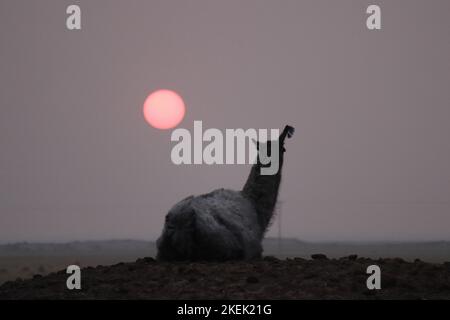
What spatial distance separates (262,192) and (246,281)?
6.30 m

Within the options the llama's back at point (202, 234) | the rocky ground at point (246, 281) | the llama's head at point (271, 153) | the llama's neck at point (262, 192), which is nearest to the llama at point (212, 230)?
the llama's back at point (202, 234)

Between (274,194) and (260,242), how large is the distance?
1768mm

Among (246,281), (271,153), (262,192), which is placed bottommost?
(246,281)

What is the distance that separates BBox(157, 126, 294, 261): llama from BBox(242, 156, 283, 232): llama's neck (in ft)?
1.39

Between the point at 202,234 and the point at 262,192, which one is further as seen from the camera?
the point at 262,192

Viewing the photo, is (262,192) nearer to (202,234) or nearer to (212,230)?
(212,230)

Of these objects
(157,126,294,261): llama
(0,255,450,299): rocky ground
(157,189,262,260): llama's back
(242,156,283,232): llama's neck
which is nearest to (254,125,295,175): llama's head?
(242,156,283,232): llama's neck

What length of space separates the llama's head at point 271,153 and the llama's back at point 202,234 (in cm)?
280

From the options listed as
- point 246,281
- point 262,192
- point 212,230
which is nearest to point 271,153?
point 262,192

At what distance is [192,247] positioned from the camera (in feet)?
40.7

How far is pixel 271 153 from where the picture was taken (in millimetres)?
16266

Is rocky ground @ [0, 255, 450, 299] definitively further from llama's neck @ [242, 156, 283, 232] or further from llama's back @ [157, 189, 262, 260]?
llama's neck @ [242, 156, 283, 232]

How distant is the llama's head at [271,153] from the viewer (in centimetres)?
1605
